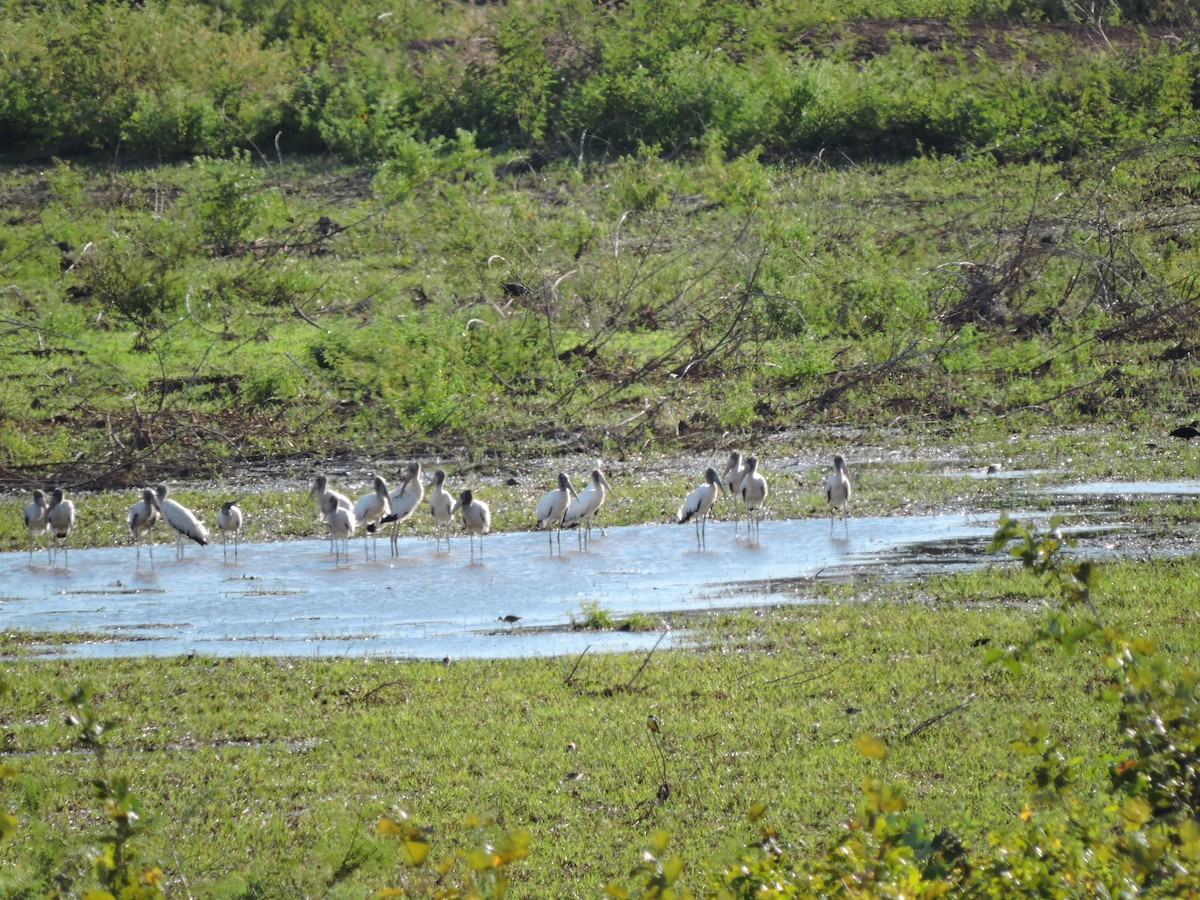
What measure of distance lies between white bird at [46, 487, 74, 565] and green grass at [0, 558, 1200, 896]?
3766mm

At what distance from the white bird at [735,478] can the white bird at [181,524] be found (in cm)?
494

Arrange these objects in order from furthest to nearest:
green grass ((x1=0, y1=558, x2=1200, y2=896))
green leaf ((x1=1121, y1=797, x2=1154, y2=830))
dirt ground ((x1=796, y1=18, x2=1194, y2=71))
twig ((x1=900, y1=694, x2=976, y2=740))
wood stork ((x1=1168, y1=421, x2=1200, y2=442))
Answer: dirt ground ((x1=796, y1=18, x2=1194, y2=71)) → wood stork ((x1=1168, y1=421, x2=1200, y2=442)) → twig ((x1=900, y1=694, x2=976, y2=740)) → green grass ((x1=0, y1=558, x2=1200, y2=896)) → green leaf ((x1=1121, y1=797, x2=1154, y2=830))

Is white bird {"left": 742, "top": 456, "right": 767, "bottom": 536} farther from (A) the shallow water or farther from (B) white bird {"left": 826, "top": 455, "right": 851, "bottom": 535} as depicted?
(B) white bird {"left": 826, "top": 455, "right": 851, "bottom": 535}

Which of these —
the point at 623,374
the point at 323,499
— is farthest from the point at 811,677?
the point at 623,374

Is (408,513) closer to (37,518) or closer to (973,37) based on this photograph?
(37,518)

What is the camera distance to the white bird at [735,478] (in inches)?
592

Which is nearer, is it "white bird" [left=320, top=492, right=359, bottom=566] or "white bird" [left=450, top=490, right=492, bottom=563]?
"white bird" [left=450, top=490, right=492, bottom=563]

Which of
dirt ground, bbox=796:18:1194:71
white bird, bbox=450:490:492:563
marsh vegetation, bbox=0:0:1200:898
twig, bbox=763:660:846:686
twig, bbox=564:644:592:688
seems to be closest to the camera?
marsh vegetation, bbox=0:0:1200:898

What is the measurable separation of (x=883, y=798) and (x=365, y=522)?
1170cm

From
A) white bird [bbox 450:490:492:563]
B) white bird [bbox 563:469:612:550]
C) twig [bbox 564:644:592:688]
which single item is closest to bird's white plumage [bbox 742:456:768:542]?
white bird [bbox 563:469:612:550]

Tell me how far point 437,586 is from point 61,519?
3.96m

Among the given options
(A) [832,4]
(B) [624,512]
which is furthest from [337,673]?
(A) [832,4]

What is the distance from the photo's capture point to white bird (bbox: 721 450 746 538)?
1504cm

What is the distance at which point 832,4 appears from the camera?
117 feet
